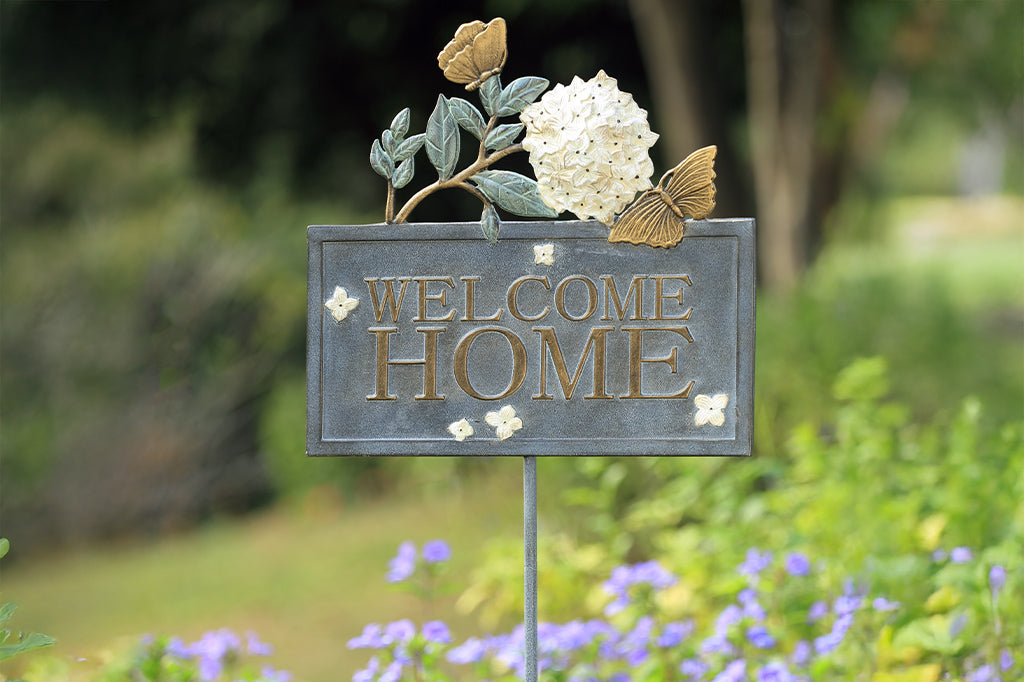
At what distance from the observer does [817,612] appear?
195 centimetres

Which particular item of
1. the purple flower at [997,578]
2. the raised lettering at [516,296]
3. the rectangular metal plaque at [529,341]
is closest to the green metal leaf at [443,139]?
the rectangular metal plaque at [529,341]

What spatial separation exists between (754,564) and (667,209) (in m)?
0.85

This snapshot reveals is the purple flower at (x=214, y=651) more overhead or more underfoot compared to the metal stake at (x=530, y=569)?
more underfoot

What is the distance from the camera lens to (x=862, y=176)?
7.70 m

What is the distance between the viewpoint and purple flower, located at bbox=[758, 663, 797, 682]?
5.38 ft

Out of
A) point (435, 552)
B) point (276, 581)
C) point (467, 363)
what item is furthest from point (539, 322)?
point (276, 581)

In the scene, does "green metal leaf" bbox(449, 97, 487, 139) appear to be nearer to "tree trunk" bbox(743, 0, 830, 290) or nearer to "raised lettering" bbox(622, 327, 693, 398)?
"raised lettering" bbox(622, 327, 693, 398)

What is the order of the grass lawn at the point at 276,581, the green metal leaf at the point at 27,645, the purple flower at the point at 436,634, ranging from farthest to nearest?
the grass lawn at the point at 276,581 < the purple flower at the point at 436,634 < the green metal leaf at the point at 27,645

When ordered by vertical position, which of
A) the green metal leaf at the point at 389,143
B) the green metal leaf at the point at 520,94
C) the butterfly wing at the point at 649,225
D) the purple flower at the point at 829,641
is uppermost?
the green metal leaf at the point at 520,94

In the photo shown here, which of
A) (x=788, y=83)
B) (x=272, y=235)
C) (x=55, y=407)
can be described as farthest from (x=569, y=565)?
(x=272, y=235)

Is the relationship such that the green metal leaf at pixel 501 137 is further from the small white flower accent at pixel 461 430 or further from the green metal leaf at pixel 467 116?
the small white flower accent at pixel 461 430

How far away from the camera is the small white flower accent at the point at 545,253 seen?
152 cm

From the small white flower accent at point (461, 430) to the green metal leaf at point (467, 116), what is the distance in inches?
19.7

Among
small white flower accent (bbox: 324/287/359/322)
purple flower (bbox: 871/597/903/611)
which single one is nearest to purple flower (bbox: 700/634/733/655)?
purple flower (bbox: 871/597/903/611)
